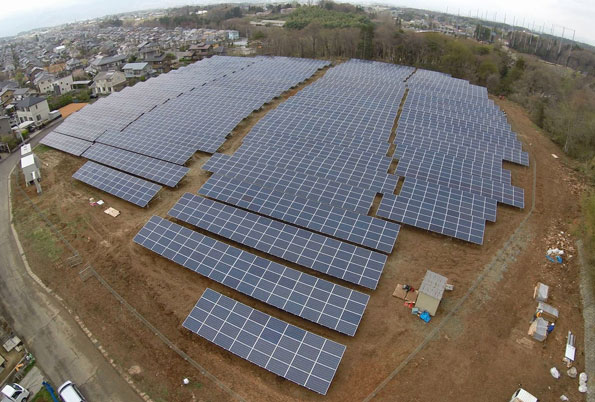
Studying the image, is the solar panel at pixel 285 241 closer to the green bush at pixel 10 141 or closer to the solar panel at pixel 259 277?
the solar panel at pixel 259 277

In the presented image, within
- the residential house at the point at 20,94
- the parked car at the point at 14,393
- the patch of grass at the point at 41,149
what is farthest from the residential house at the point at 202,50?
the parked car at the point at 14,393

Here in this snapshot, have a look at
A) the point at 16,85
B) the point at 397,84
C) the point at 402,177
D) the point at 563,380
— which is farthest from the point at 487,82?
the point at 16,85

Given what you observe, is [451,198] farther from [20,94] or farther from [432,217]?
[20,94]

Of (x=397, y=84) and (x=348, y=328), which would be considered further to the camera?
(x=397, y=84)

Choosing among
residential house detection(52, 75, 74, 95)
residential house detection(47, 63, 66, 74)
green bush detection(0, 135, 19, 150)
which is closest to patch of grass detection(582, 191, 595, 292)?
green bush detection(0, 135, 19, 150)

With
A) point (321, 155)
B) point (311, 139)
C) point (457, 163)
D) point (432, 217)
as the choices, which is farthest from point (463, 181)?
point (311, 139)

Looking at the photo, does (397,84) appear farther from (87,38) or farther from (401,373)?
(87,38)
